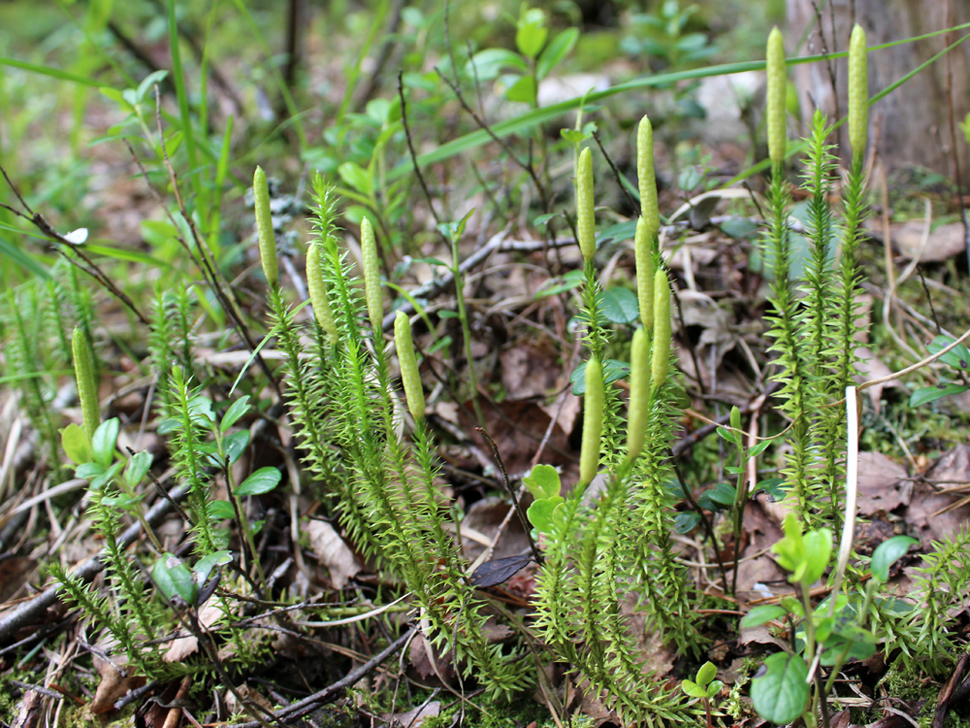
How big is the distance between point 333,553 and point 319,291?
83 cm

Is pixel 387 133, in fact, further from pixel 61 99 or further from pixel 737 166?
pixel 61 99

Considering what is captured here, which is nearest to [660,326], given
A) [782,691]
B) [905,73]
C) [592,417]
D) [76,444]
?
[592,417]

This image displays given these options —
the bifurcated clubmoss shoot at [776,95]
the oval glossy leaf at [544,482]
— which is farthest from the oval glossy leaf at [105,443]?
the bifurcated clubmoss shoot at [776,95]

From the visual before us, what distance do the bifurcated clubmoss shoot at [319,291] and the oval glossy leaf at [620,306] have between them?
69 cm

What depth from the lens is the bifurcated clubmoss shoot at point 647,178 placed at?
3.96ft

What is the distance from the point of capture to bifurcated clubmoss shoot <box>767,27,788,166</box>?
1.21 meters

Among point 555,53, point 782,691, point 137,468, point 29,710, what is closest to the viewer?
point 782,691

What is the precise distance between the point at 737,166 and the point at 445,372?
1779mm

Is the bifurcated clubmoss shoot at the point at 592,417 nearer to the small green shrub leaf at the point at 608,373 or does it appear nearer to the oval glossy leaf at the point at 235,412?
the small green shrub leaf at the point at 608,373

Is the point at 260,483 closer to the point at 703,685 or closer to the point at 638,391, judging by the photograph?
the point at 638,391

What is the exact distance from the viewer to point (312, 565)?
73.0 inches

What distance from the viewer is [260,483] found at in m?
1.46

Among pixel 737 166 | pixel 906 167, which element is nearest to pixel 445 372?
pixel 737 166

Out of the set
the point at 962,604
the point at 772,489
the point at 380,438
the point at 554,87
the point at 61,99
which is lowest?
the point at 962,604
